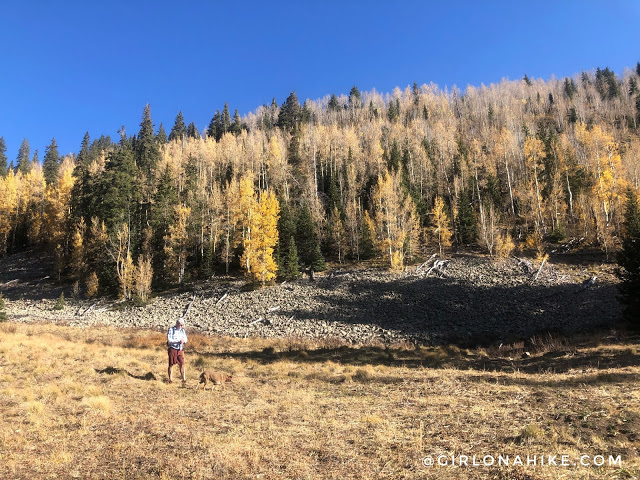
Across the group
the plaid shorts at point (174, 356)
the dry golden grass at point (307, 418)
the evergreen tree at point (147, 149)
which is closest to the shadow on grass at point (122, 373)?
the dry golden grass at point (307, 418)

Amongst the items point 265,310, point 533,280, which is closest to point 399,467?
point 265,310

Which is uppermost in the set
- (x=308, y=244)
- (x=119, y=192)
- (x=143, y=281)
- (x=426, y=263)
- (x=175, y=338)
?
(x=119, y=192)

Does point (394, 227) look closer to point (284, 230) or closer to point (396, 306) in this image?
point (396, 306)

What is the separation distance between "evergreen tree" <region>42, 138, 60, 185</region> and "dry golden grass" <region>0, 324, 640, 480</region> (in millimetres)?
88159

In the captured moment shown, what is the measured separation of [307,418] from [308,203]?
46.5 meters

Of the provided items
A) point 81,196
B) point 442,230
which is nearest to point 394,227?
point 442,230

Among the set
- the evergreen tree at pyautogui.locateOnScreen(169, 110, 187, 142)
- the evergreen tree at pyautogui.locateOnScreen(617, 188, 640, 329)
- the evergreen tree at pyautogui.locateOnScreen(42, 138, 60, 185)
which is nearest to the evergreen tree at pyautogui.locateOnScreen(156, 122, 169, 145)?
the evergreen tree at pyautogui.locateOnScreen(169, 110, 187, 142)

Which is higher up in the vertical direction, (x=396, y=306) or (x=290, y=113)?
(x=290, y=113)

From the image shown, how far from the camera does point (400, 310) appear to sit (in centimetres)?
2828

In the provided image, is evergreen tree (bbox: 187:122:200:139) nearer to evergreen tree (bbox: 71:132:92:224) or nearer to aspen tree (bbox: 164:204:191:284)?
evergreen tree (bbox: 71:132:92:224)

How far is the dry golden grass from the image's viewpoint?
5.18 metres

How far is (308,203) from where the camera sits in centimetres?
5312

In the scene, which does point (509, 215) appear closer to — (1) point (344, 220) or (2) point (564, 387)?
(1) point (344, 220)

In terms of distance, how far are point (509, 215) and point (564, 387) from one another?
46.4 meters
